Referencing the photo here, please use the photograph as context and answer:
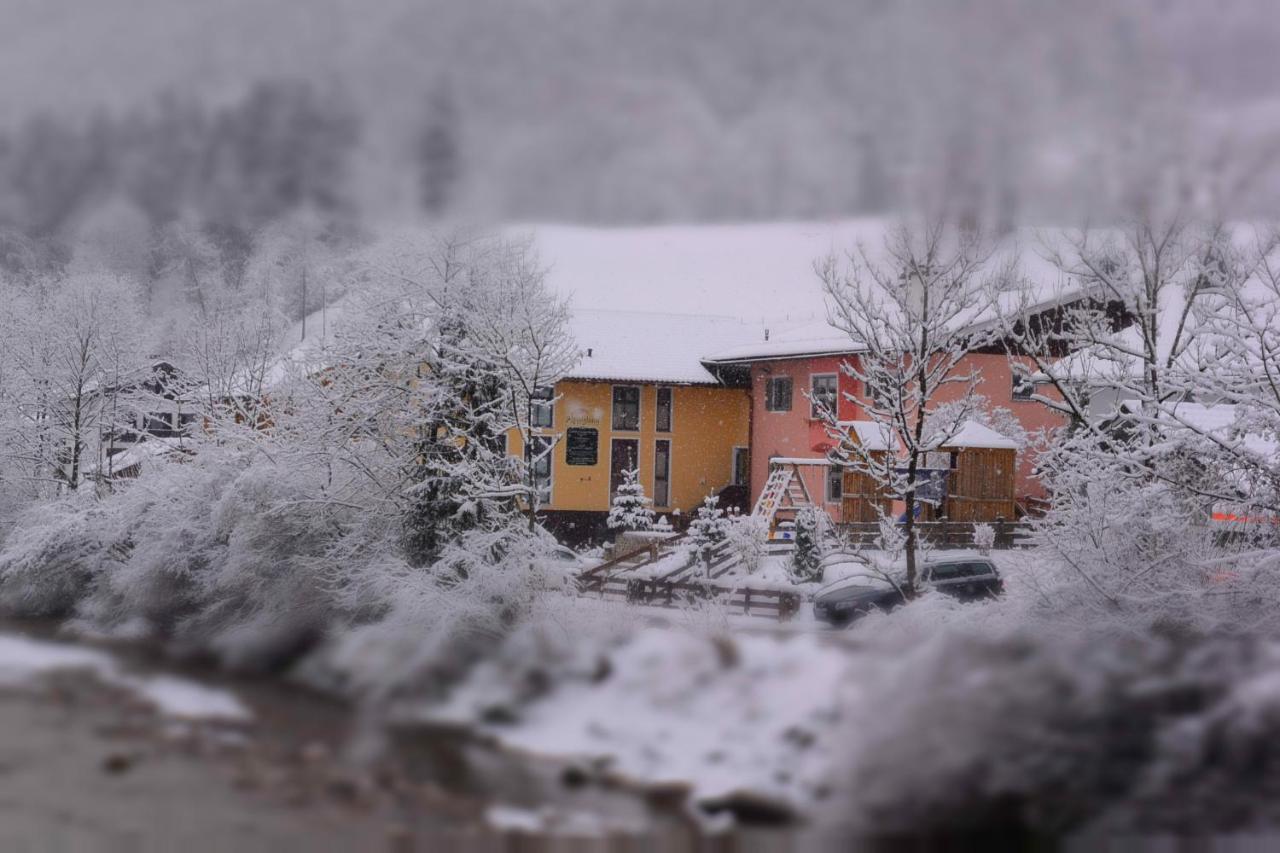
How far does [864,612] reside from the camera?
11.6 meters

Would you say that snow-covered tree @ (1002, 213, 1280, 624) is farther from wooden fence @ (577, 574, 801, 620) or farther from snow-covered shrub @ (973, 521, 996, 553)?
snow-covered shrub @ (973, 521, 996, 553)

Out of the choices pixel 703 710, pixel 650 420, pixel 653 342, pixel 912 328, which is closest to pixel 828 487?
pixel 650 420

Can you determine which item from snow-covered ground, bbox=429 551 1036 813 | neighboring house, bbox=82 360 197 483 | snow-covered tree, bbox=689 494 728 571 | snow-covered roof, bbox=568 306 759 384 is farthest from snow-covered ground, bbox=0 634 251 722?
snow-covered roof, bbox=568 306 759 384

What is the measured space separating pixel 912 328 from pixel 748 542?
5.63 meters

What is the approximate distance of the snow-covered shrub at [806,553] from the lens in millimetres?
14234

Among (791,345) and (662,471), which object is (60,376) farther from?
(791,345)

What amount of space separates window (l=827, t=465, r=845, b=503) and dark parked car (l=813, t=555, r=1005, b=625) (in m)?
5.47

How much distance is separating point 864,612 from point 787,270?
441 centimetres

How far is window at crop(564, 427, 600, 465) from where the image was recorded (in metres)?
23.0

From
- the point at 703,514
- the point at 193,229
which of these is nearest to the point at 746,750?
the point at 193,229

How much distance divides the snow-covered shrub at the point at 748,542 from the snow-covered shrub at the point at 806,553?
2.55ft

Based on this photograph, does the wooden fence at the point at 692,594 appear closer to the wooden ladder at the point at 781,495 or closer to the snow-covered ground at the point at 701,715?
the wooden ladder at the point at 781,495

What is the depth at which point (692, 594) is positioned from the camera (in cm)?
1402

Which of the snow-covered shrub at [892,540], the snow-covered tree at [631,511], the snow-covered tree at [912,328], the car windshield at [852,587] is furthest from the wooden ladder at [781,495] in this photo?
the snow-covered shrub at [892,540]
